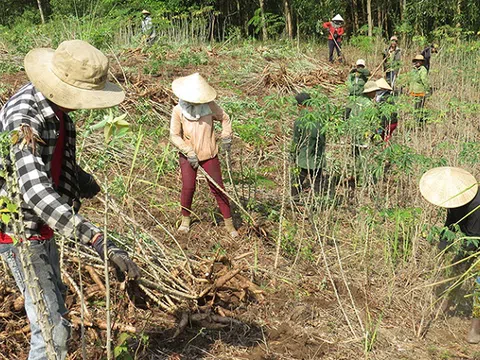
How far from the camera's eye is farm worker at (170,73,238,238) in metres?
4.21

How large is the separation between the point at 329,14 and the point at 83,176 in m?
16.8

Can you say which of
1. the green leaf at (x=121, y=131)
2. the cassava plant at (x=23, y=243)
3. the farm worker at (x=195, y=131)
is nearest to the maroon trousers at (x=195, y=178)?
the farm worker at (x=195, y=131)

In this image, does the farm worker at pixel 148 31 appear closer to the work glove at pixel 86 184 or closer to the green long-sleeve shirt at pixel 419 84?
the green long-sleeve shirt at pixel 419 84

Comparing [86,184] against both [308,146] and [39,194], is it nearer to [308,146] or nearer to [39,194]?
[39,194]

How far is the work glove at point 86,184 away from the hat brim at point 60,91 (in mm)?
642

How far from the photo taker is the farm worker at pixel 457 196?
3.25m

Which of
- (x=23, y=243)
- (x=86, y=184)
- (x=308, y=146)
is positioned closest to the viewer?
(x=23, y=243)

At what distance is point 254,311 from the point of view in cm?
340

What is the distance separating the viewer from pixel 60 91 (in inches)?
79.7

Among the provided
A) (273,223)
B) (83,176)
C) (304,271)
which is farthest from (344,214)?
(83,176)

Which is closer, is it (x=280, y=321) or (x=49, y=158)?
(x=49, y=158)

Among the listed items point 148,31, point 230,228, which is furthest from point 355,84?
point 148,31

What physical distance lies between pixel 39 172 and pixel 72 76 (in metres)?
0.42

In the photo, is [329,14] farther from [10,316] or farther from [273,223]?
[10,316]
